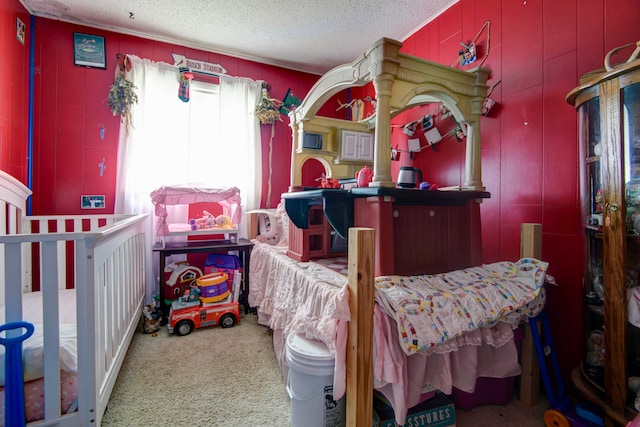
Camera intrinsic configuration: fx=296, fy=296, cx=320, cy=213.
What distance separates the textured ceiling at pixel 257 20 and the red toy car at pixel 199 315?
7.52 ft

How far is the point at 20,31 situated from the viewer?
7.39 feet

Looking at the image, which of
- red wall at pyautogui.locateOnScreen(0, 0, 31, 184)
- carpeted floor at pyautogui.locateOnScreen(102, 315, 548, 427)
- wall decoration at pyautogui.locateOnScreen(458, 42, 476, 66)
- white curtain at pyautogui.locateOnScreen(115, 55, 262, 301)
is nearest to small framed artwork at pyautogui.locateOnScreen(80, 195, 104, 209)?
white curtain at pyautogui.locateOnScreen(115, 55, 262, 301)

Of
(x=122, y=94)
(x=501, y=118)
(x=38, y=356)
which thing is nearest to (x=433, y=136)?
(x=501, y=118)

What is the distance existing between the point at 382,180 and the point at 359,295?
0.48 meters

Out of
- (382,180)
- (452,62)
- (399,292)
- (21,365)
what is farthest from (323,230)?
(452,62)

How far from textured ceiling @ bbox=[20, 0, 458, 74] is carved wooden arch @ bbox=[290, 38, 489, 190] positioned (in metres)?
1.06

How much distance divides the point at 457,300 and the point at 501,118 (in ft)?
4.16

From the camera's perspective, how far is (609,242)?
1.09m

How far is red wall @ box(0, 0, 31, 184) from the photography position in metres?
2.01

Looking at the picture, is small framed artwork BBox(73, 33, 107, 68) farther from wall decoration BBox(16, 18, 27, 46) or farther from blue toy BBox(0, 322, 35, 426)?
blue toy BBox(0, 322, 35, 426)

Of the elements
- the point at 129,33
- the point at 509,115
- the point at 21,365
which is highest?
the point at 129,33

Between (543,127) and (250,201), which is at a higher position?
(543,127)

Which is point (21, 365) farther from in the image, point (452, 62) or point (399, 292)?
point (452, 62)

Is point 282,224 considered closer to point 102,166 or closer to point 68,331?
point 68,331
